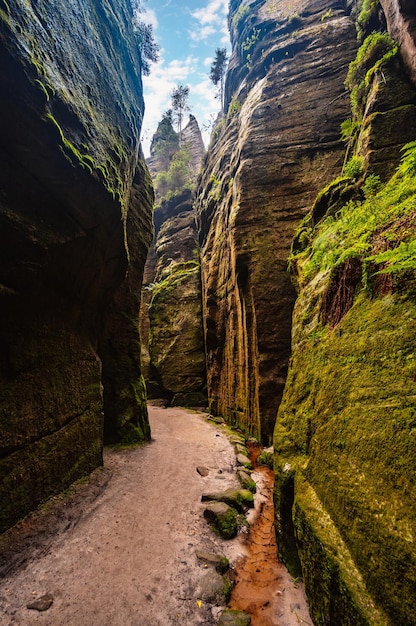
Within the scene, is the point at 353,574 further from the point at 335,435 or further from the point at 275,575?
the point at 275,575

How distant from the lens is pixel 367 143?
7.04 metres

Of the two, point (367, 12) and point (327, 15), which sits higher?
point (327, 15)

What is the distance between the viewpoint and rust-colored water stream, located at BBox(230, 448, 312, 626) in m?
3.16

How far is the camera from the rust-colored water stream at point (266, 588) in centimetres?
316

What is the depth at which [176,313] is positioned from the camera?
20.6 metres

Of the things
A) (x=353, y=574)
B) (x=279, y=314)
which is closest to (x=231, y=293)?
(x=279, y=314)

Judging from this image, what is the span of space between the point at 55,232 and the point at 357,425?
5739 millimetres

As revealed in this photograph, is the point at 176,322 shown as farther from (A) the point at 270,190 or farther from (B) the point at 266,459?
(B) the point at 266,459

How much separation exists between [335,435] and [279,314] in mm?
7554

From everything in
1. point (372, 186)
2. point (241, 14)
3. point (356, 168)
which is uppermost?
point (241, 14)

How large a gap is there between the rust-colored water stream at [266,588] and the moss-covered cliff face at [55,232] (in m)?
3.74

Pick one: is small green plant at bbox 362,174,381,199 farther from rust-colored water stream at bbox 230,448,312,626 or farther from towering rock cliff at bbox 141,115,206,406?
towering rock cliff at bbox 141,115,206,406

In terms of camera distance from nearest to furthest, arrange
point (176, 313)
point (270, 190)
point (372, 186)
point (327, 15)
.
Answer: point (372, 186) → point (270, 190) → point (327, 15) → point (176, 313)

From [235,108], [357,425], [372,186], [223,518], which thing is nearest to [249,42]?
[235,108]
